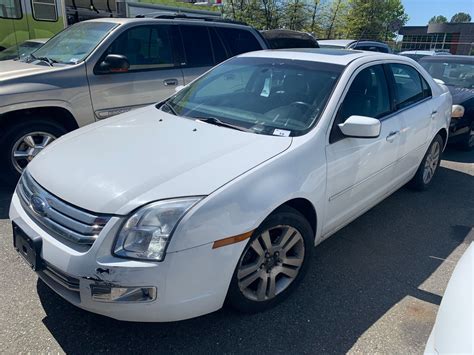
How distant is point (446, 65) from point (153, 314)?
7606mm

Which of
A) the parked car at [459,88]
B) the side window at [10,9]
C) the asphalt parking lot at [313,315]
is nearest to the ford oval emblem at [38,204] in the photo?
the asphalt parking lot at [313,315]

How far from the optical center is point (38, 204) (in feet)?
7.80

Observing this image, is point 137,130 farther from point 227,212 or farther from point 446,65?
point 446,65

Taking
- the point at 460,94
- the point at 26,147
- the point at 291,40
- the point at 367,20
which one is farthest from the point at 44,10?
the point at 367,20

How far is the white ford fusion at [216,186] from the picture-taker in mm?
Answer: 2084

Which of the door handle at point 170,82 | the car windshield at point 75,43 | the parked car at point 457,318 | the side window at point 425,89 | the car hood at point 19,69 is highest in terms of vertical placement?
the car windshield at point 75,43

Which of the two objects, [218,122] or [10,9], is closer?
[218,122]

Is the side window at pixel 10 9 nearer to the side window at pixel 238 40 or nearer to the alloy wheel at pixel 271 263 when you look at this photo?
the side window at pixel 238 40

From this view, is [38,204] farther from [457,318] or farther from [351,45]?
[351,45]

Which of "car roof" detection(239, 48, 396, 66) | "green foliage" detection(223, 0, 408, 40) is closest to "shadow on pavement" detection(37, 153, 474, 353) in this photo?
"car roof" detection(239, 48, 396, 66)

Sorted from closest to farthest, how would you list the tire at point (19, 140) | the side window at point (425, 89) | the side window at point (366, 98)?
the side window at point (366, 98) → the tire at point (19, 140) → the side window at point (425, 89)

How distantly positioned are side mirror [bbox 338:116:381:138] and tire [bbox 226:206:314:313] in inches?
27.8

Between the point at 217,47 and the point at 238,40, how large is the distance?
1.44 feet

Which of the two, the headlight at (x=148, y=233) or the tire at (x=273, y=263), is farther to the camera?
the tire at (x=273, y=263)
